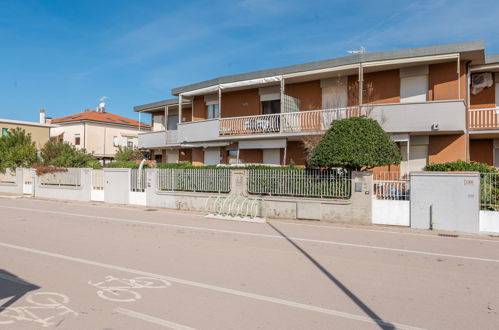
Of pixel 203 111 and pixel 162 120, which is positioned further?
pixel 162 120

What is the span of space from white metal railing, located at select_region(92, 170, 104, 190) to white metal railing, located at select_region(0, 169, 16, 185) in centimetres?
1006

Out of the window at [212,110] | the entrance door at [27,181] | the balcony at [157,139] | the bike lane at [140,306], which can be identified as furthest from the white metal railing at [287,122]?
the entrance door at [27,181]

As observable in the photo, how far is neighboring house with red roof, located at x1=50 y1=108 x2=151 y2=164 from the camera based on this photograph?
135 ft

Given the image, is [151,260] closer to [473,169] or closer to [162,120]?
[473,169]

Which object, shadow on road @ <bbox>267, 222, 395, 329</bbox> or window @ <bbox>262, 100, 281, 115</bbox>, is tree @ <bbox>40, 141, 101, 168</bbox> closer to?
window @ <bbox>262, 100, 281, 115</bbox>

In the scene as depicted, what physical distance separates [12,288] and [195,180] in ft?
38.0

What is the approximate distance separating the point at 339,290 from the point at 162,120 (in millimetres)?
26584

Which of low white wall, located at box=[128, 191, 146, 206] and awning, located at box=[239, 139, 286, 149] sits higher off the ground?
awning, located at box=[239, 139, 286, 149]

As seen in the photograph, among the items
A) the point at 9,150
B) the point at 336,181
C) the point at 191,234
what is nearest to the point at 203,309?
the point at 191,234

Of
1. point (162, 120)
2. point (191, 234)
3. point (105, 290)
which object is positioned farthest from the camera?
point (162, 120)

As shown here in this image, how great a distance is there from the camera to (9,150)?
92.5 feet

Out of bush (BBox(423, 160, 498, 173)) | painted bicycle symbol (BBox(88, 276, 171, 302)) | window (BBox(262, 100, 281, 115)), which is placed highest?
window (BBox(262, 100, 281, 115))

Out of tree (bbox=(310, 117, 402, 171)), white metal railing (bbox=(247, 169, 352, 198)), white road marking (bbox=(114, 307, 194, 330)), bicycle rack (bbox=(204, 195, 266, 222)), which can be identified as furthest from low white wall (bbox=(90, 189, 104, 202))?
white road marking (bbox=(114, 307, 194, 330))

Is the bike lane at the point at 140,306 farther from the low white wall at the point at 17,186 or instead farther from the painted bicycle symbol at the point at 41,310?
the low white wall at the point at 17,186
